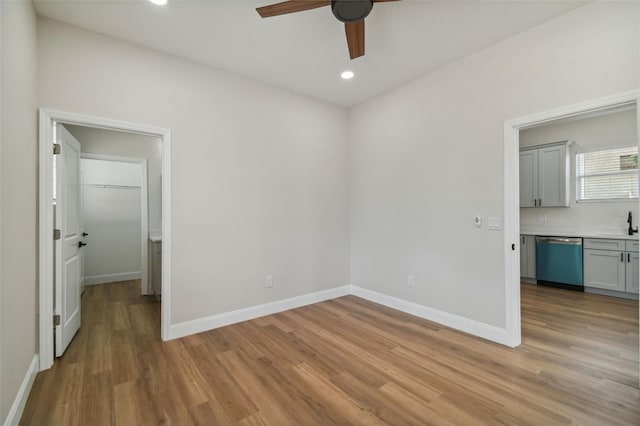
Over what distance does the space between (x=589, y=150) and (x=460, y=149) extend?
11.9ft

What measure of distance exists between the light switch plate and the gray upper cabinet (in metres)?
3.34

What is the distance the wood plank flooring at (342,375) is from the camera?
6.14ft

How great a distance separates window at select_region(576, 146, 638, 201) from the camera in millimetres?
4648

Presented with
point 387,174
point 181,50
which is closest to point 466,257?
point 387,174

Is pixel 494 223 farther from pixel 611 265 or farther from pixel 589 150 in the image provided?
pixel 589 150

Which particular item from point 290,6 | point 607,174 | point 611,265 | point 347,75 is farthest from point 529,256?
point 290,6

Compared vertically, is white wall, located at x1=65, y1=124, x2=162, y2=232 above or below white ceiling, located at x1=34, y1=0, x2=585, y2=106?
below

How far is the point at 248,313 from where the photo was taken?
11.6ft

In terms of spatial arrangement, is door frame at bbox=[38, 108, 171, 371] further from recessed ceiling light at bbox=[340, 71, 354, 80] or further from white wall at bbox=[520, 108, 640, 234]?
white wall at bbox=[520, 108, 640, 234]

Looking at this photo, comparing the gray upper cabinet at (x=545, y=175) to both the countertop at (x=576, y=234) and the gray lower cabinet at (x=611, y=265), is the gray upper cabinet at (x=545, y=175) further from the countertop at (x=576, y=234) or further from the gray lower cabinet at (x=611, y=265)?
the gray lower cabinet at (x=611, y=265)

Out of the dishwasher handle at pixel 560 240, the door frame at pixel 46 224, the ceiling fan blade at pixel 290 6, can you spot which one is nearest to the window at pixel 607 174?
the dishwasher handle at pixel 560 240

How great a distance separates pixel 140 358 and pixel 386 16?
3718 mm

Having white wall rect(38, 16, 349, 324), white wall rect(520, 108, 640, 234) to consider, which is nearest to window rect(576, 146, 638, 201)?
white wall rect(520, 108, 640, 234)

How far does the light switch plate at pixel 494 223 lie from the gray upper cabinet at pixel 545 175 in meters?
3.34
